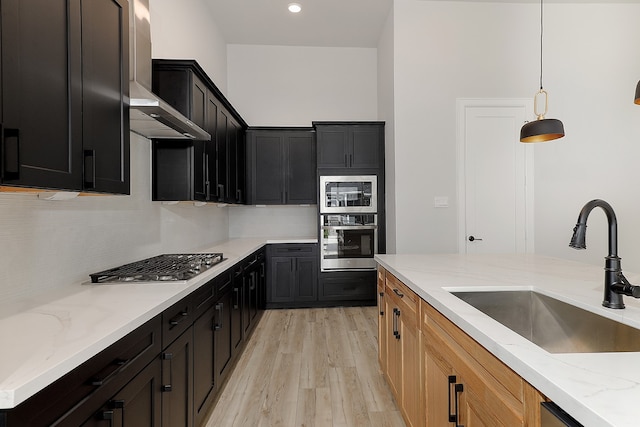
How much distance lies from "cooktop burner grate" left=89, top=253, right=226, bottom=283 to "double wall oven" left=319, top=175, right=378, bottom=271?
2.05 m

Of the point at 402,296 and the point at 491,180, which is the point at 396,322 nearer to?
the point at 402,296

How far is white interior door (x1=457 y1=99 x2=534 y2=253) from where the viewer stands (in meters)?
3.94

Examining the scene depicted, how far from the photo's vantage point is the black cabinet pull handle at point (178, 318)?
1.53m

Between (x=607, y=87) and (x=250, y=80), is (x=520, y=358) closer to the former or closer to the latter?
(x=607, y=87)

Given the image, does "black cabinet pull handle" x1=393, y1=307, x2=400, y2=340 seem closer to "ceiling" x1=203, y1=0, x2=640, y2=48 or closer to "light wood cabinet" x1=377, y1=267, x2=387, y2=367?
"light wood cabinet" x1=377, y1=267, x2=387, y2=367

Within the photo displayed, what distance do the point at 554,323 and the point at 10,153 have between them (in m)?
1.92

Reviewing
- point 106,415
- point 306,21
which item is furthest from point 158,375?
point 306,21

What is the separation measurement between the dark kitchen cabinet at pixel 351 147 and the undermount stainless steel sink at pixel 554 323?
10.3 feet

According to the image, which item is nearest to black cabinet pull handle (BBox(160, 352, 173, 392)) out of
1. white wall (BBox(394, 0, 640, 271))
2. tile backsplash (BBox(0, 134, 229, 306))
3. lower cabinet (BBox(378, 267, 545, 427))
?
tile backsplash (BBox(0, 134, 229, 306))

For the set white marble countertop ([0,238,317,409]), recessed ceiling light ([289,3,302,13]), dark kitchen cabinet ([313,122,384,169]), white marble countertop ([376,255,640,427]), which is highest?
recessed ceiling light ([289,3,302,13])

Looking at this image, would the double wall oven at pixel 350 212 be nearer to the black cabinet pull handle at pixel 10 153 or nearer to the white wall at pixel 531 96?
the white wall at pixel 531 96

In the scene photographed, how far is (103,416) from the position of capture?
103 cm

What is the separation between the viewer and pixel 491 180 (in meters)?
3.95

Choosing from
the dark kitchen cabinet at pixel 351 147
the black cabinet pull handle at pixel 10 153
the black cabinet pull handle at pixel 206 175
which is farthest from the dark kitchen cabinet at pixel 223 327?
the dark kitchen cabinet at pixel 351 147
